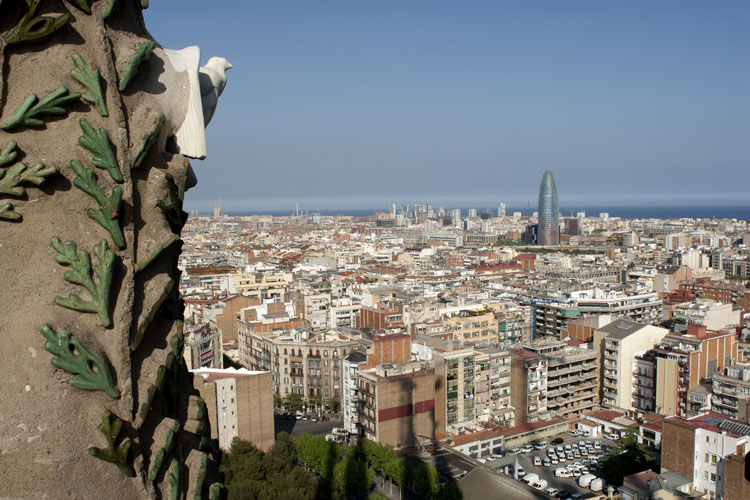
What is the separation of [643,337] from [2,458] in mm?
16036

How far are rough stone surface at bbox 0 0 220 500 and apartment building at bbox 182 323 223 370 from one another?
12698 mm

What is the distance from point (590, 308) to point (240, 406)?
40.1 feet

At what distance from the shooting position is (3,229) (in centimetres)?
123

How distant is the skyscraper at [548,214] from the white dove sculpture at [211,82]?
57.8m

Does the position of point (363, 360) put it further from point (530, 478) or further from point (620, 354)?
point (620, 354)

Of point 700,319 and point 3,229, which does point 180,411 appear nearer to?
point 3,229

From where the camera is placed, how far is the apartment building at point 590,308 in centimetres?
2050

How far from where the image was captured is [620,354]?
1547 cm

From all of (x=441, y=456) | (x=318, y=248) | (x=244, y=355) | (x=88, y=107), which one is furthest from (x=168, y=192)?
(x=318, y=248)

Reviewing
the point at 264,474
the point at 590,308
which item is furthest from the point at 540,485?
the point at 590,308

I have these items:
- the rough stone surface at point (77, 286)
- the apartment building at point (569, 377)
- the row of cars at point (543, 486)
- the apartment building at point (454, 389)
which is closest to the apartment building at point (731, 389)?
the apartment building at point (569, 377)

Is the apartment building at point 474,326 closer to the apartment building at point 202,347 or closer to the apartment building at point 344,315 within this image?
the apartment building at point 344,315

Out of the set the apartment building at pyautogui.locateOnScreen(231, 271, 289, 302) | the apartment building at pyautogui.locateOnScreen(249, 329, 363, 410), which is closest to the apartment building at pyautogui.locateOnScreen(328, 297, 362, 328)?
the apartment building at pyautogui.locateOnScreen(249, 329, 363, 410)

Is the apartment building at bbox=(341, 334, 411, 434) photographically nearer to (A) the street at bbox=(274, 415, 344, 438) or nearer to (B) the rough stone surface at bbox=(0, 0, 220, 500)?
(A) the street at bbox=(274, 415, 344, 438)
